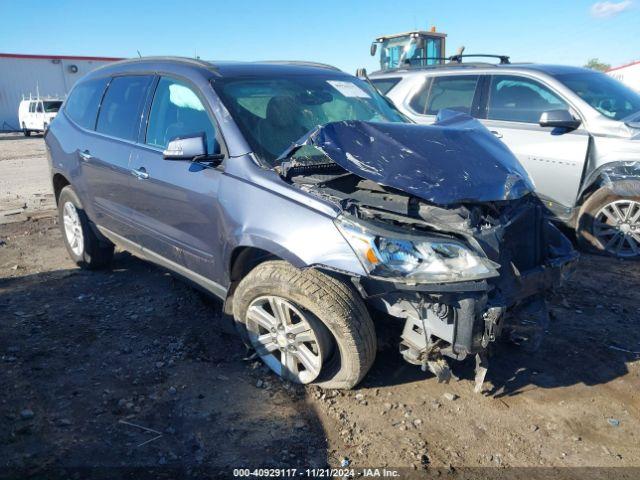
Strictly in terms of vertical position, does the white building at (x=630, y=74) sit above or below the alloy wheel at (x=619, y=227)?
above

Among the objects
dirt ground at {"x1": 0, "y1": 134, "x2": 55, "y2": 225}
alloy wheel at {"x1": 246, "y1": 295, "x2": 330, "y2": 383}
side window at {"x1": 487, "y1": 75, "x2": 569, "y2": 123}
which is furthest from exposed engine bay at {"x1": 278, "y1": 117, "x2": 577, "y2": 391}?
dirt ground at {"x1": 0, "y1": 134, "x2": 55, "y2": 225}

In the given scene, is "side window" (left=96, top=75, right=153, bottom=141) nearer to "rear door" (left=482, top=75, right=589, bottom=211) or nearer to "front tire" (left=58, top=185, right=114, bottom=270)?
"front tire" (left=58, top=185, right=114, bottom=270)

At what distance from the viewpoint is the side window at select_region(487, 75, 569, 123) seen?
18.1ft

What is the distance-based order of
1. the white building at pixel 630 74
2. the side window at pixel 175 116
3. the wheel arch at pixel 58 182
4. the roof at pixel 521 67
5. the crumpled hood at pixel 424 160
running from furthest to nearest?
the white building at pixel 630 74, the roof at pixel 521 67, the wheel arch at pixel 58 182, the side window at pixel 175 116, the crumpled hood at pixel 424 160

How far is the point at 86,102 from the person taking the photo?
4836mm

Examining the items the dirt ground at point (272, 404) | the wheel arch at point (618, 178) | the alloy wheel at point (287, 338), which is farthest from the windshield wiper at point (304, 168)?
the wheel arch at point (618, 178)

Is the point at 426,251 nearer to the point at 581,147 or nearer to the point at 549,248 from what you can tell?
the point at 549,248

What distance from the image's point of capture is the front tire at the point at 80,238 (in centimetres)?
490

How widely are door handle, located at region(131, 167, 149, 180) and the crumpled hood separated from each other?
1.26 meters

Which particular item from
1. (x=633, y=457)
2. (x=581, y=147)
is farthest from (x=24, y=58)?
(x=633, y=457)

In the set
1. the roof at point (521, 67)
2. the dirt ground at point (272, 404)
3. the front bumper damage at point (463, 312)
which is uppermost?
the roof at point (521, 67)

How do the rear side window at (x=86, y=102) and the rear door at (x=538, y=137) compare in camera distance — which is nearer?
the rear side window at (x=86, y=102)

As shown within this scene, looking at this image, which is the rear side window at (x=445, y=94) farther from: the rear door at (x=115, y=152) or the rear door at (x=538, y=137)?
the rear door at (x=115, y=152)

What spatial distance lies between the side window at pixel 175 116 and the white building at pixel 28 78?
3159cm
